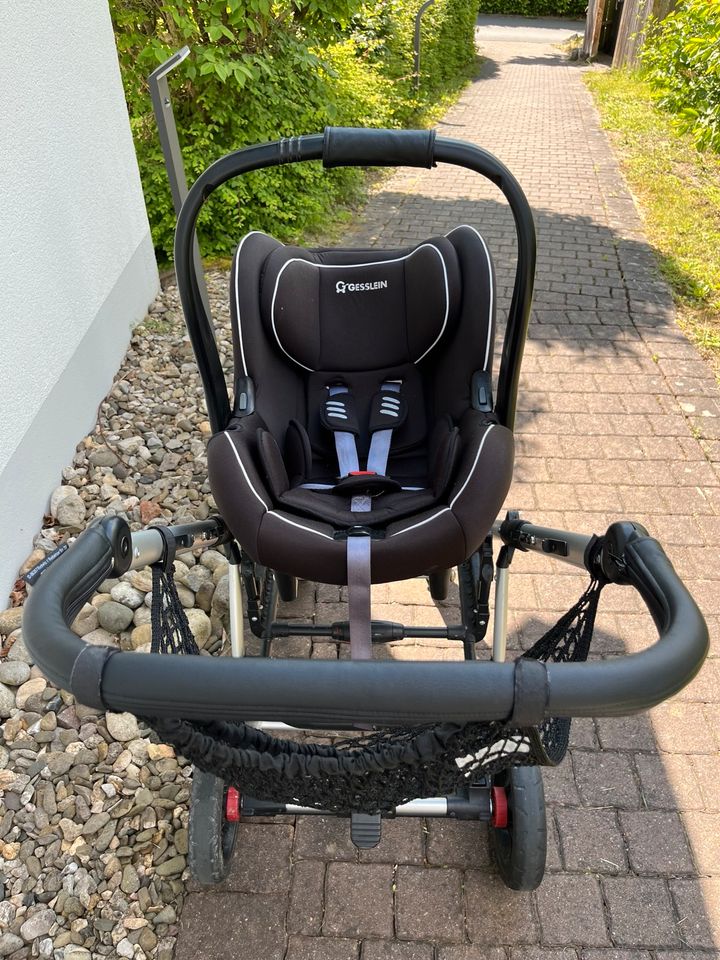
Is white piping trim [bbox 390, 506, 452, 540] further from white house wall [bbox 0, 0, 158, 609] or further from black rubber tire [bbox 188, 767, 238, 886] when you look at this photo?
white house wall [bbox 0, 0, 158, 609]

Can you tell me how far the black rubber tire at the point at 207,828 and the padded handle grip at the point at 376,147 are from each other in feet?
5.36

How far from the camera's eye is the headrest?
240 cm

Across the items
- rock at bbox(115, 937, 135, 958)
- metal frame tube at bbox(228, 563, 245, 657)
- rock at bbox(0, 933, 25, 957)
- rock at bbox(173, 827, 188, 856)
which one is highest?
metal frame tube at bbox(228, 563, 245, 657)

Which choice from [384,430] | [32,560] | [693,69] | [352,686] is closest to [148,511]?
[32,560]

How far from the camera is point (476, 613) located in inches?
85.1

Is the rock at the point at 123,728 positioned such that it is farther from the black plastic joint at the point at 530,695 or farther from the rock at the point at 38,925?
the black plastic joint at the point at 530,695

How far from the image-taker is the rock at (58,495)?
10.1 ft

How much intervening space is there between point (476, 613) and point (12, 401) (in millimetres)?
1979

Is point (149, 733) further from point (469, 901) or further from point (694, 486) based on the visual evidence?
point (694, 486)

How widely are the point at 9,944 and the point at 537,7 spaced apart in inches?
1111

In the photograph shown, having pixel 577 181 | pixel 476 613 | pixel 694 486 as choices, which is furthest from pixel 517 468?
pixel 577 181

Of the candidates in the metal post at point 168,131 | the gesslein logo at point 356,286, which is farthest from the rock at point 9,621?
the gesslein logo at point 356,286

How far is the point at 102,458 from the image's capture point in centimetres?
340

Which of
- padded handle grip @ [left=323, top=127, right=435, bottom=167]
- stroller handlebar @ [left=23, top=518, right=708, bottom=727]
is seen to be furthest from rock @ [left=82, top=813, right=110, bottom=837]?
padded handle grip @ [left=323, top=127, right=435, bottom=167]
